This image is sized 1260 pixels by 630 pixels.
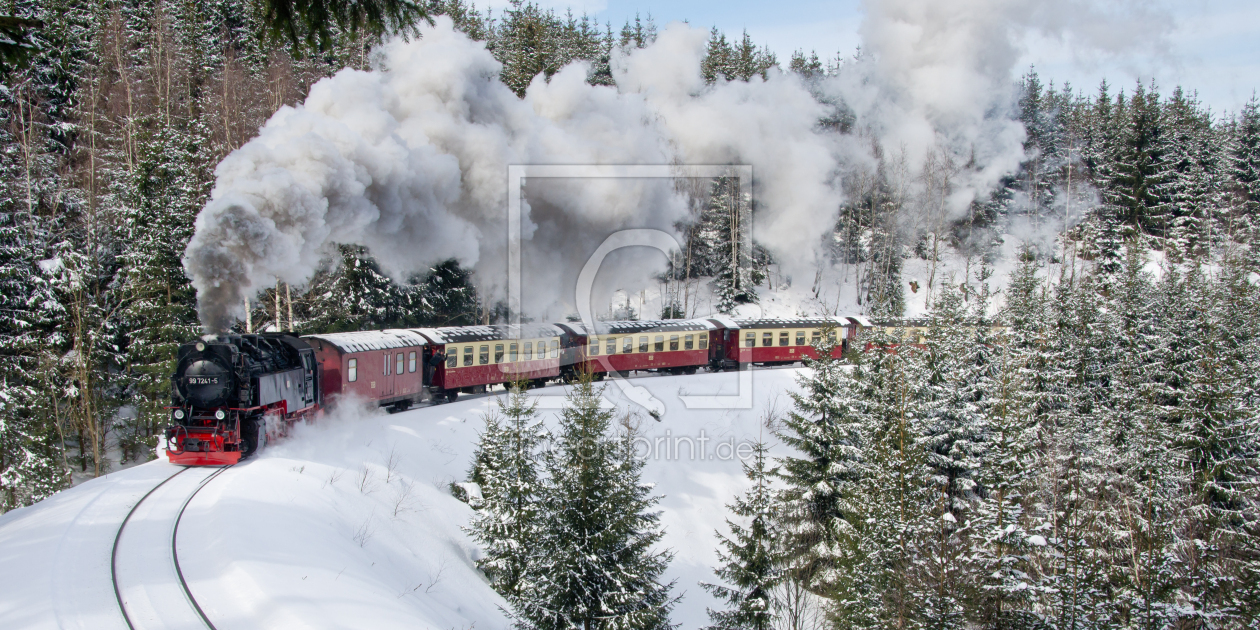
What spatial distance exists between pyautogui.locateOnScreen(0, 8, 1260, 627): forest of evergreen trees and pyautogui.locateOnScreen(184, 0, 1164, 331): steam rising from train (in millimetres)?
3166

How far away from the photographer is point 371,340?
58.1 feet

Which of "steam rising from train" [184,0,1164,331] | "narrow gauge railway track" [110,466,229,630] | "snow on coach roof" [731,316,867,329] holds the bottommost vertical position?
"narrow gauge railway track" [110,466,229,630]

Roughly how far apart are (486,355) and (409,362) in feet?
8.50

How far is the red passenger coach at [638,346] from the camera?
23078 millimetres

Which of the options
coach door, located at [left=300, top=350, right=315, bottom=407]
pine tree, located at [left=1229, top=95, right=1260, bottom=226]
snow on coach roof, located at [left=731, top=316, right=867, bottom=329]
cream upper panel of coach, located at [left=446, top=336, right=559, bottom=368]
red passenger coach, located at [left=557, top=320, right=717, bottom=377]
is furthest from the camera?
pine tree, located at [left=1229, top=95, right=1260, bottom=226]

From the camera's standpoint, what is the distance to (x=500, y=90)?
24781 mm

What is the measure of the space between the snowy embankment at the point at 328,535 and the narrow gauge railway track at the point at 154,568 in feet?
0.42

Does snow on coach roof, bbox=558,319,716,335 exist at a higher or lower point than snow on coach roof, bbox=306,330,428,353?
lower

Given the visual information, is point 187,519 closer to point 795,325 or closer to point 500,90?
point 500,90

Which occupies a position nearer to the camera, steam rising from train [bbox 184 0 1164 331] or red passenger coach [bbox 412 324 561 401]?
steam rising from train [bbox 184 0 1164 331]

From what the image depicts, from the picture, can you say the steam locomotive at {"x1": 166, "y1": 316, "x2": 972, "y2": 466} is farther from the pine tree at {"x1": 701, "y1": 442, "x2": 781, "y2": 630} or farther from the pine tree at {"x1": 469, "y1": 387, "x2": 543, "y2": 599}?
the pine tree at {"x1": 701, "y1": 442, "x2": 781, "y2": 630}

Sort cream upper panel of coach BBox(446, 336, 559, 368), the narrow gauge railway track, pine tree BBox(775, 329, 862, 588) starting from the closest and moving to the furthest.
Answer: the narrow gauge railway track, pine tree BBox(775, 329, 862, 588), cream upper panel of coach BBox(446, 336, 559, 368)

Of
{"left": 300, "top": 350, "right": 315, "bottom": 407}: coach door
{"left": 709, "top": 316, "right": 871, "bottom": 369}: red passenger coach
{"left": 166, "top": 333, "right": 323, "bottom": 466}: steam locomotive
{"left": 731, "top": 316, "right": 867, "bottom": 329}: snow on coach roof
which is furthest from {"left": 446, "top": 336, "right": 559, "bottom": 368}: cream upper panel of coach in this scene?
{"left": 731, "top": 316, "right": 867, "bottom": 329}: snow on coach roof

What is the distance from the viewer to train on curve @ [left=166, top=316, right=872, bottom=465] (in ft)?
41.9
